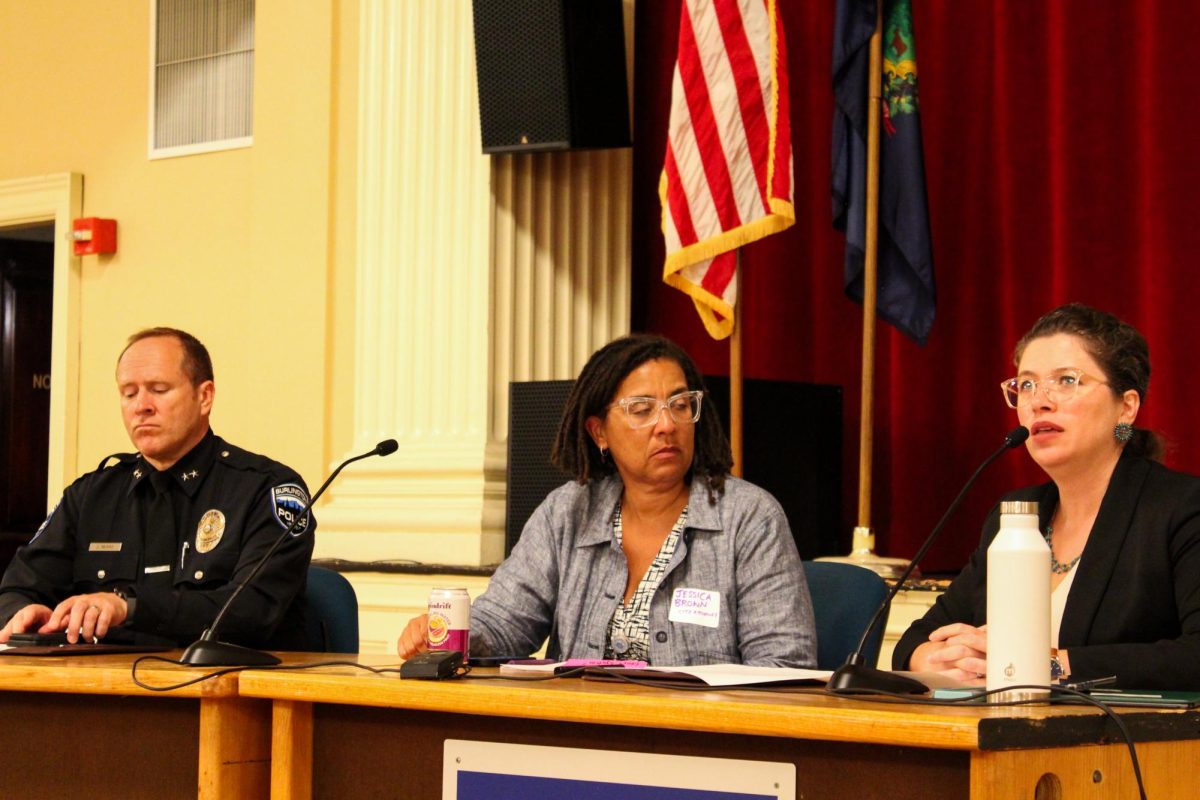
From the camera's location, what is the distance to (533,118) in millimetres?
4289

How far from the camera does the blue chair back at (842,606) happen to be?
249 cm

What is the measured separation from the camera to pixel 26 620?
102 inches

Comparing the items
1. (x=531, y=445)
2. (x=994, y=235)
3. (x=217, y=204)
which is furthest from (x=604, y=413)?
(x=217, y=204)

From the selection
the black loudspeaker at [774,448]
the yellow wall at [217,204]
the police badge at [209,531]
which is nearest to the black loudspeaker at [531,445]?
the black loudspeaker at [774,448]

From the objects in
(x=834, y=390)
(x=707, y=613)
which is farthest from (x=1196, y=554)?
(x=834, y=390)

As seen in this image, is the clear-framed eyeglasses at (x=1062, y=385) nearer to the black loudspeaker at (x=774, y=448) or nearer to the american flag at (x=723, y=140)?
the black loudspeaker at (x=774, y=448)

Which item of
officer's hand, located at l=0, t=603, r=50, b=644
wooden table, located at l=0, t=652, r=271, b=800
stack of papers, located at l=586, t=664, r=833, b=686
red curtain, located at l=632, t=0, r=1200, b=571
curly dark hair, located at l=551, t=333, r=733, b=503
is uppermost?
red curtain, located at l=632, t=0, r=1200, b=571

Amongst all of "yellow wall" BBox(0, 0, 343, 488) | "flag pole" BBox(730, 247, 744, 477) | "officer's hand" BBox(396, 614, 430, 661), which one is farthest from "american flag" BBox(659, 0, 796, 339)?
"officer's hand" BBox(396, 614, 430, 661)

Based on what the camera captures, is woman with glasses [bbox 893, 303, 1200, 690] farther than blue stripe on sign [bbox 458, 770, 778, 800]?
Yes

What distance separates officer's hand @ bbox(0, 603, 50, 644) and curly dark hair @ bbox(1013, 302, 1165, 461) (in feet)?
5.70

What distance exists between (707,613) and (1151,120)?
91.0 inches

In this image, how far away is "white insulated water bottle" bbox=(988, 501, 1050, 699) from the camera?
164cm

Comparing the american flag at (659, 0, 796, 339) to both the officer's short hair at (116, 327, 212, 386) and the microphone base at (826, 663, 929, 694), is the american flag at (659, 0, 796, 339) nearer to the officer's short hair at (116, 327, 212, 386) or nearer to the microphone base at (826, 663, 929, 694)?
the officer's short hair at (116, 327, 212, 386)

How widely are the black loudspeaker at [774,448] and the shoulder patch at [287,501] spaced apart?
1.09m
